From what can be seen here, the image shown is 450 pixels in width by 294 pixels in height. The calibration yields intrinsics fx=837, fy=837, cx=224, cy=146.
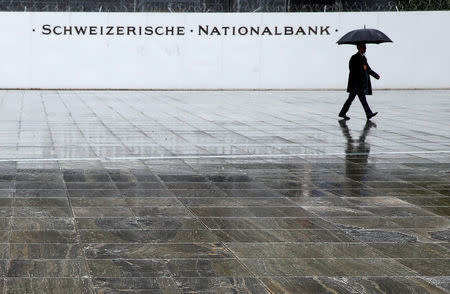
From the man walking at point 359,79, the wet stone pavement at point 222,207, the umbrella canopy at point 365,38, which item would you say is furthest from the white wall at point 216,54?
the wet stone pavement at point 222,207

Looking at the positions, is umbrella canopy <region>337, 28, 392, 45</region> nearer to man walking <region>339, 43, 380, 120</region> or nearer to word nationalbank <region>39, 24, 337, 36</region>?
man walking <region>339, 43, 380, 120</region>

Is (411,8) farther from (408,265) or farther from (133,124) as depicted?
(408,265)

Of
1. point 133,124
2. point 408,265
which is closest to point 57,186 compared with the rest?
point 408,265

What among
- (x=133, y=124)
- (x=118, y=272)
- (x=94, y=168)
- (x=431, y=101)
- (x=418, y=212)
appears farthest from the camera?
(x=431, y=101)

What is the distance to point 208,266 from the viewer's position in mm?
5305

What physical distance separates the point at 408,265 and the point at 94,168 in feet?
16.2

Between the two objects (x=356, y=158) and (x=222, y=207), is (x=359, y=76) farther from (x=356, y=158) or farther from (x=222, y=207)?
(x=222, y=207)

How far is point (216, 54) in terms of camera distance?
1068 inches

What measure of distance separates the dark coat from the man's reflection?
198 cm

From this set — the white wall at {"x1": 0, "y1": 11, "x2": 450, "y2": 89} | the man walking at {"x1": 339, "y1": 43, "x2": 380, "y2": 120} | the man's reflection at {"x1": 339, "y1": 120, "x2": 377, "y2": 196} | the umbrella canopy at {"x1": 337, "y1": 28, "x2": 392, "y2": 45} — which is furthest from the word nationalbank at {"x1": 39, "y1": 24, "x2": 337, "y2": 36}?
the man's reflection at {"x1": 339, "y1": 120, "x2": 377, "y2": 196}

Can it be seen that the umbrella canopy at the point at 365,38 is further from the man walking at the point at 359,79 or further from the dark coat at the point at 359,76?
the dark coat at the point at 359,76

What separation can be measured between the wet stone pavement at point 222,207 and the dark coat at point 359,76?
1341mm

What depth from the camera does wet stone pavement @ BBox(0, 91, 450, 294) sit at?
5.10m

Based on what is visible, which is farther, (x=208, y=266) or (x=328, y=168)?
(x=328, y=168)
